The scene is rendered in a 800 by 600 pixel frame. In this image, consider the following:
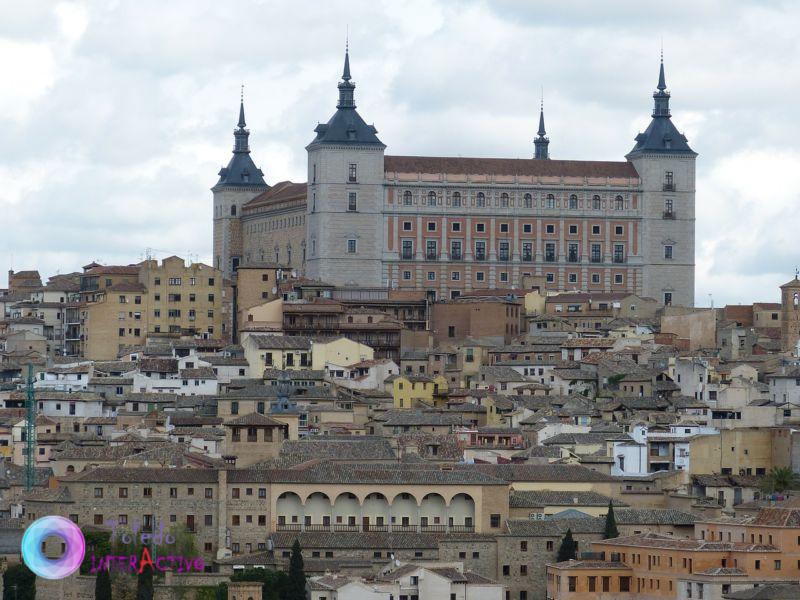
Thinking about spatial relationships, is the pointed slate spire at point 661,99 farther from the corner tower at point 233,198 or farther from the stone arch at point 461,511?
the stone arch at point 461,511

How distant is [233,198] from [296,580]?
79713 millimetres

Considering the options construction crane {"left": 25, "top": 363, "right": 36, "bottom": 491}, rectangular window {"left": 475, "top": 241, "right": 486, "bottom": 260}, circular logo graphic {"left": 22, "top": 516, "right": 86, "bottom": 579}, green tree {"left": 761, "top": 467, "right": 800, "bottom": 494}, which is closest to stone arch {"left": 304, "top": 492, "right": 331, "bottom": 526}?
circular logo graphic {"left": 22, "top": 516, "right": 86, "bottom": 579}

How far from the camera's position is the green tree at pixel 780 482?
84.1 m

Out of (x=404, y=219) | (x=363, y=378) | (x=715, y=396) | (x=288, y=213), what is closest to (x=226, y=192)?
(x=288, y=213)

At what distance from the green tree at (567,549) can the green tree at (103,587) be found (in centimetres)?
1281

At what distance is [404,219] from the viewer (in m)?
129

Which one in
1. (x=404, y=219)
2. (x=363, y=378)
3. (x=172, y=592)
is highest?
(x=404, y=219)

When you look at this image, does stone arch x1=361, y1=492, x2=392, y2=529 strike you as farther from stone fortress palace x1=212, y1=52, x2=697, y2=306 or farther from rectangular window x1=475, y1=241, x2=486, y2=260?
rectangular window x1=475, y1=241, x2=486, y2=260

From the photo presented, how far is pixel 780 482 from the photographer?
277 ft

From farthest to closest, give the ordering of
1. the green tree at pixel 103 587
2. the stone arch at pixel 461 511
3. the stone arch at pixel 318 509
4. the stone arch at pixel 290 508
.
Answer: the stone arch at pixel 461 511 → the stone arch at pixel 318 509 → the stone arch at pixel 290 508 → the green tree at pixel 103 587

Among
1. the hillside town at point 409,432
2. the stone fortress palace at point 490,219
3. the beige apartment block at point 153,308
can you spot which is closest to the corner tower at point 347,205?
the stone fortress palace at point 490,219

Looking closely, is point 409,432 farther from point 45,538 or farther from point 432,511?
point 45,538

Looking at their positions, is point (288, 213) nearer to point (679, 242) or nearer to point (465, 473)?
point (679, 242)

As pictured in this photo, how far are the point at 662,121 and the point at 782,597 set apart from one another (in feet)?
236
